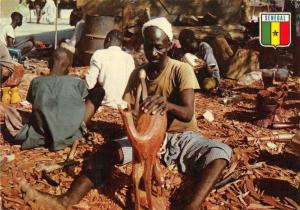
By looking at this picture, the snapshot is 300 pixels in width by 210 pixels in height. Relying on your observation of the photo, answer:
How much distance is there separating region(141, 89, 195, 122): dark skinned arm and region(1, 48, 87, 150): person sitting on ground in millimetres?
1527

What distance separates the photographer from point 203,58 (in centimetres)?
791

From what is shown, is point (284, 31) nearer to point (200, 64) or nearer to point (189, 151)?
point (200, 64)

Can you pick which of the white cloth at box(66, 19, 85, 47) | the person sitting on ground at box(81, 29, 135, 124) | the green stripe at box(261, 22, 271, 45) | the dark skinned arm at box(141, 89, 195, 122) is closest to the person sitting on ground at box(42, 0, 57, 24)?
the white cloth at box(66, 19, 85, 47)

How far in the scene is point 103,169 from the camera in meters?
3.64

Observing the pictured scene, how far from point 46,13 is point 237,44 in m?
15.3

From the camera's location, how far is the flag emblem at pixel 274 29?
808cm

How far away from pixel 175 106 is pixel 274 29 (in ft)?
19.4

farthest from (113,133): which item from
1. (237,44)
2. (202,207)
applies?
(237,44)

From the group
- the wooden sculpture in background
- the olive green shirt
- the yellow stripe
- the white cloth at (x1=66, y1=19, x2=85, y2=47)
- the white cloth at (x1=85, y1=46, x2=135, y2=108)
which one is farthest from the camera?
the white cloth at (x1=66, y1=19, x2=85, y2=47)

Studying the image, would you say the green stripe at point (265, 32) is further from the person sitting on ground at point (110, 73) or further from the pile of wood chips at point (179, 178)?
the person sitting on ground at point (110, 73)

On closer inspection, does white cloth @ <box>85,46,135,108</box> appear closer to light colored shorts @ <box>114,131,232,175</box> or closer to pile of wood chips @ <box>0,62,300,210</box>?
pile of wood chips @ <box>0,62,300,210</box>

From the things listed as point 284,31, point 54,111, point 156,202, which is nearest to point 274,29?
point 284,31

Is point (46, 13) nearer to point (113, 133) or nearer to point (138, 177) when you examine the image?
point (113, 133)

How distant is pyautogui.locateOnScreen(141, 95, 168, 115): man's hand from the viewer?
308cm
